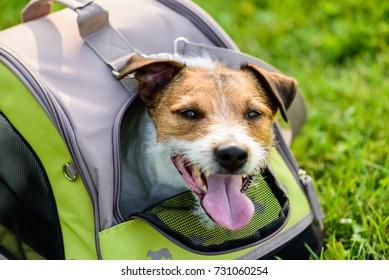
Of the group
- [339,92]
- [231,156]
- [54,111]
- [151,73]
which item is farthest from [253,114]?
[339,92]

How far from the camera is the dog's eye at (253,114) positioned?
2.88 meters

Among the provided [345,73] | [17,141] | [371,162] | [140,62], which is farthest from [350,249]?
[345,73]

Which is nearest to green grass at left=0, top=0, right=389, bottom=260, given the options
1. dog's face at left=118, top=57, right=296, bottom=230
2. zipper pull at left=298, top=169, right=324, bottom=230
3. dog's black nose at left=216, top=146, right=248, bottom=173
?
zipper pull at left=298, top=169, right=324, bottom=230

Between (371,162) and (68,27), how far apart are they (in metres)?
2.04

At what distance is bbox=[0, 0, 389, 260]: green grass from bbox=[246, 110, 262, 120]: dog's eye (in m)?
0.79

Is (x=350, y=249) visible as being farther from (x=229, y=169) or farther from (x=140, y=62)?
(x=140, y=62)

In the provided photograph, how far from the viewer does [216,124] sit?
2760 millimetres

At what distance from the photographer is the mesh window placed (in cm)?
295

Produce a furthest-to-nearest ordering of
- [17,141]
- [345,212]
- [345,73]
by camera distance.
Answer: [345,73] → [345,212] → [17,141]

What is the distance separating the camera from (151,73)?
9.70ft

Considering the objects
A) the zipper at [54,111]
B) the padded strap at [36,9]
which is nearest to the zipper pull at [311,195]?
the zipper at [54,111]

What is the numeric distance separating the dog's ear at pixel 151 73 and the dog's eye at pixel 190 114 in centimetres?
21

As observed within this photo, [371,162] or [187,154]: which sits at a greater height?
[187,154]

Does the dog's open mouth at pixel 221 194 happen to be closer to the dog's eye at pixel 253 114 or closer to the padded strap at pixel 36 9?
the dog's eye at pixel 253 114
